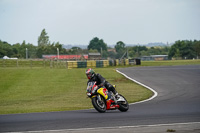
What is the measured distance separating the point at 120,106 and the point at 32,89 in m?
15.9

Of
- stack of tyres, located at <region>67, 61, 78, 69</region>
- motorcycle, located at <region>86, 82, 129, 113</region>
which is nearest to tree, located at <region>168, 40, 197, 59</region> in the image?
stack of tyres, located at <region>67, 61, 78, 69</region>

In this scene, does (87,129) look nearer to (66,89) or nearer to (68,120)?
(68,120)

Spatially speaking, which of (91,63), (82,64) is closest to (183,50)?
(91,63)

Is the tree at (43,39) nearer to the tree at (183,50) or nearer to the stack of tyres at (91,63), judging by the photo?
the tree at (183,50)

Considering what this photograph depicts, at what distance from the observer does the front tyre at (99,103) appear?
14031mm

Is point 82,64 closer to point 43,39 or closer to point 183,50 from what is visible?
point 43,39

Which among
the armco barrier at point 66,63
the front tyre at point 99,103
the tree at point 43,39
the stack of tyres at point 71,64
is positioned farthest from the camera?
the tree at point 43,39

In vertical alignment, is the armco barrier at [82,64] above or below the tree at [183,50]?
below

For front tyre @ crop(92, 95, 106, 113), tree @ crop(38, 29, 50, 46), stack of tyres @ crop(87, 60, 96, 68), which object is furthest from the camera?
tree @ crop(38, 29, 50, 46)

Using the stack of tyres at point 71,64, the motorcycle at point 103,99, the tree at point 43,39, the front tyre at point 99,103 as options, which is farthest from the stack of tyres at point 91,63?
the tree at point 43,39

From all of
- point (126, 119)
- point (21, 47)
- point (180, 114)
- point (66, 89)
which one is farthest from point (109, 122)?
point (21, 47)

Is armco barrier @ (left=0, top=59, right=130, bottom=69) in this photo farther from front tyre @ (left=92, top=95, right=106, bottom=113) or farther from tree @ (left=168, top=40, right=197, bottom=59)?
tree @ (left=168, top=40, right=197, bottom=59)

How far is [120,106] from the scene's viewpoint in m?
14.6

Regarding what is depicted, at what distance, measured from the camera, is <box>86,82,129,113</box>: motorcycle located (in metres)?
14.1
